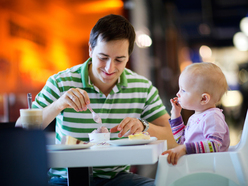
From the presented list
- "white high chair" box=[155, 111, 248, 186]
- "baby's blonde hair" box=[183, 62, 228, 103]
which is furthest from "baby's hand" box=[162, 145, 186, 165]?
"baby's blonde hair" box=[183, 62, 228, 103]

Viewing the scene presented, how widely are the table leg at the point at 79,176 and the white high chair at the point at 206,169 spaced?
28cm

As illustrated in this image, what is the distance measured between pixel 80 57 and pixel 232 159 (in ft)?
13.0

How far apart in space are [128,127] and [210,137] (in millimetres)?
378

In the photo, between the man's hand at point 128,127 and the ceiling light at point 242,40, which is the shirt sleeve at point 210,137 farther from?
the ceiling light at point 242,40

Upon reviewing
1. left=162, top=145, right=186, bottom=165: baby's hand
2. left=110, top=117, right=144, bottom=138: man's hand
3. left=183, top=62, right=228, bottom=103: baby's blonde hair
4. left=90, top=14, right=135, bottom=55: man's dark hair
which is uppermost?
left=90, top=14, right=135, bottom=55: man's dark hair

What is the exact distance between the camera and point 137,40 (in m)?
5.98

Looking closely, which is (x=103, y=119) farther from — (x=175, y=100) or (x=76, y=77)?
(x=175, y=100)

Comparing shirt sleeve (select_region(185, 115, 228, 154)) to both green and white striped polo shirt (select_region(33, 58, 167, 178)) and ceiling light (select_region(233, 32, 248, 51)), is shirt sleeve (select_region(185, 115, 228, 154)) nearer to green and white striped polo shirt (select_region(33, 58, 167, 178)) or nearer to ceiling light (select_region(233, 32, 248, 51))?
green and white striped polo shirt (select_region(33, 58, 167, 178))

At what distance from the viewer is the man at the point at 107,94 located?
1766 millimetres

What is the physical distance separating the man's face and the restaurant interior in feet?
1.87

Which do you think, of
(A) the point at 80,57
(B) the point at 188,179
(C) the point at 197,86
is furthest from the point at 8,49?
(B) the point at 188,179

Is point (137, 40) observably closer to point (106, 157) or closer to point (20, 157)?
point (106, 157)

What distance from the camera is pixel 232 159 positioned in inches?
44.2

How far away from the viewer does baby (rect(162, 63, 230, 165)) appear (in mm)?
1333
